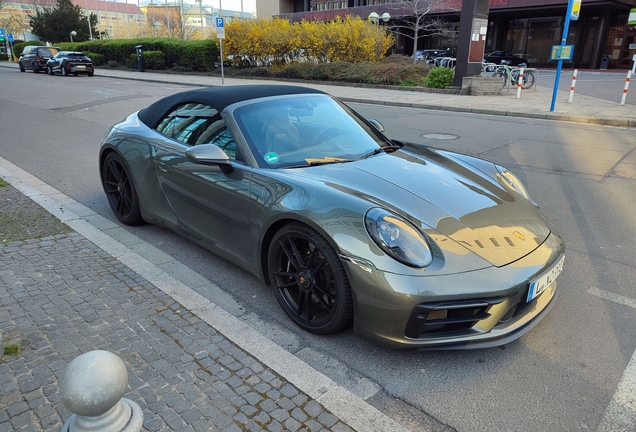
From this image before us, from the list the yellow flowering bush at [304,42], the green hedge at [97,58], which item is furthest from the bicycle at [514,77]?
the green hedge at [97,58]

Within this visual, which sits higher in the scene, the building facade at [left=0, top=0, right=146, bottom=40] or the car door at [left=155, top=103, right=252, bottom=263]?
the building facade at [left=0, top=0, right=146, bottom=40]

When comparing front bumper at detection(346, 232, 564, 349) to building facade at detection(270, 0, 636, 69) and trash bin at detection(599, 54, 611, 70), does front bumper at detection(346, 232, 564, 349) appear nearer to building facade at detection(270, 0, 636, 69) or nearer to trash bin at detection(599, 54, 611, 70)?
building facade at detection(270, 0, 636, 69)

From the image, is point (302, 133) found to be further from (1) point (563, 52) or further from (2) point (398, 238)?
(1) point (563, 52)

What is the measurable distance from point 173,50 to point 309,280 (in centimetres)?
3337

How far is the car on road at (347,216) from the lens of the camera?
2496mm

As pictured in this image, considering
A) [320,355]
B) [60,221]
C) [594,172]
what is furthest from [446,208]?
[594,172]

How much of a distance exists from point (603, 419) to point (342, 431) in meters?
1.28

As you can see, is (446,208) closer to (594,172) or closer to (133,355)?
(133,355)

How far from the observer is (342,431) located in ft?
7.14

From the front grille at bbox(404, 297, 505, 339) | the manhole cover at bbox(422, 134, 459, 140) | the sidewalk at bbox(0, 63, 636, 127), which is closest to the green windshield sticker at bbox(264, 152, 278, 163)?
the front grille at bbox(404, 297, 505, 339)

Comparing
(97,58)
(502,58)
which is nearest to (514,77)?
(502,58)

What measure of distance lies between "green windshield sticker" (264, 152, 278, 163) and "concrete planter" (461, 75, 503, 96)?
16171 millimetres

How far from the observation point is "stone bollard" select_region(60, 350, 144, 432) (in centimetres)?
158

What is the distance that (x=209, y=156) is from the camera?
3.26m
